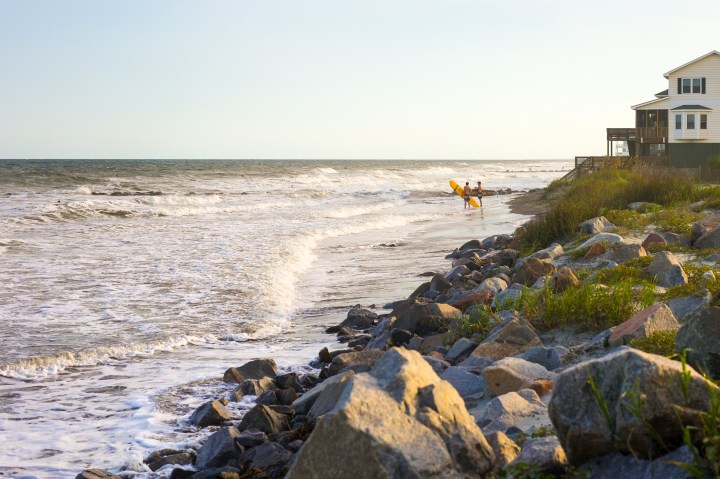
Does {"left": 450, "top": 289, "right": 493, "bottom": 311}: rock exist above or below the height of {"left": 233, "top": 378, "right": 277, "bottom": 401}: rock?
above

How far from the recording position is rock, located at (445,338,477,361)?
721cm

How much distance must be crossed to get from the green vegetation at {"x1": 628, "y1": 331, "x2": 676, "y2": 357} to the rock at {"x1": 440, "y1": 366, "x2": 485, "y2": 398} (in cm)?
117

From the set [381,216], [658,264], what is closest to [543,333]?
[658,264]

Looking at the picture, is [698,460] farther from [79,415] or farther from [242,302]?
[242,302]

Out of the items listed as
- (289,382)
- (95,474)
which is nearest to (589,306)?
(289,382)

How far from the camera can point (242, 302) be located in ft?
40.9

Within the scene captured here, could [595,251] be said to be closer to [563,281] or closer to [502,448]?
[563,281]

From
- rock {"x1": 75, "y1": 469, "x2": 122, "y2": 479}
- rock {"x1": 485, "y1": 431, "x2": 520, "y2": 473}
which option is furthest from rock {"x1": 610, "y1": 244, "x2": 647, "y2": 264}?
rock {"x1": 75, "y1": 469, "x2": 122, "y2": 479}

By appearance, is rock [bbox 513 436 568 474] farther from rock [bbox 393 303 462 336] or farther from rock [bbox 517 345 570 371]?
rock [bbox 393 303 462 336]

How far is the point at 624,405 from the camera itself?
120 inches

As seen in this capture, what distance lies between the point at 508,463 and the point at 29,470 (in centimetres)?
402

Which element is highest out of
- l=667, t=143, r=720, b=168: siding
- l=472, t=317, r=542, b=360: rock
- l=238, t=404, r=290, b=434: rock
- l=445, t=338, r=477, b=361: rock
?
l=667, t=143, r=720, b=168: siding

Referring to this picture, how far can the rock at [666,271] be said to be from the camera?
813 cm

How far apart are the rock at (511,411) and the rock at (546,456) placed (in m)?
0.91
